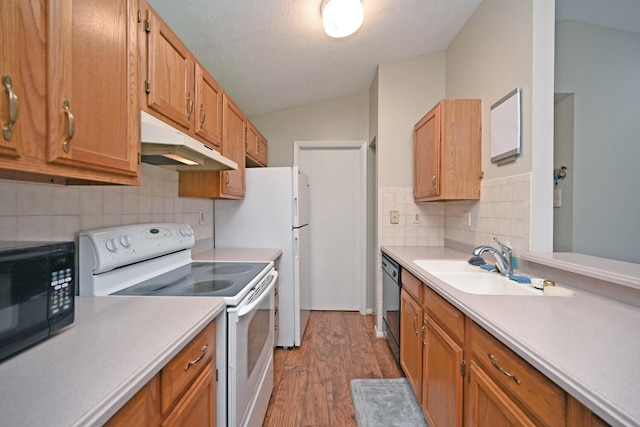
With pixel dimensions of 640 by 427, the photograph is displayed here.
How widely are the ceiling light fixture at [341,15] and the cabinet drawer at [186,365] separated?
1778mm

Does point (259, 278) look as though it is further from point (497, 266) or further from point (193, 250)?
point (497, 266)

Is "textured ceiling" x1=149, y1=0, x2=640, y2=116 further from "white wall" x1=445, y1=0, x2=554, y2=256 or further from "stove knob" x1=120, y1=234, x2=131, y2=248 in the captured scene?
"stove knob" x1=120, y1=234, x2=131, y2=248

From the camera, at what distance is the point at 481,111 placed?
76.7 inches

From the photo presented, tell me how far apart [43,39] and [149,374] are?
2.80 ft

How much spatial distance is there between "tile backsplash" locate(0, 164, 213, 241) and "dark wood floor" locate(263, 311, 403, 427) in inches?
55.7

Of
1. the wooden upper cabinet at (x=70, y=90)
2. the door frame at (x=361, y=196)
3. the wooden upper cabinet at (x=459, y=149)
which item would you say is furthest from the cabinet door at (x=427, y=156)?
the wooden upper cabinet at (x=70, y=90)

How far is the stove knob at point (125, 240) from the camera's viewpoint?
1.25m

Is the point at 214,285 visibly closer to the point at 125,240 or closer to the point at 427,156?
the point at 125,240

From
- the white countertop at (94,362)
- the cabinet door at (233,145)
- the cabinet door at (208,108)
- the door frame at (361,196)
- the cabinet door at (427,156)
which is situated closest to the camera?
the white countertop at (94,362)

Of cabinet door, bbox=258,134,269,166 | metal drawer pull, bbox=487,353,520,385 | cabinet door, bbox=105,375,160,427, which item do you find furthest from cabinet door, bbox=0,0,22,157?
cabinet door, bbox=258,134,269,166

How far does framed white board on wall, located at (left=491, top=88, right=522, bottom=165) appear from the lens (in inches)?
60.1

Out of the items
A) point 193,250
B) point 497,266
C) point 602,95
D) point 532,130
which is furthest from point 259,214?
point 602,95

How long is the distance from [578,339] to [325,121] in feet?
9.49

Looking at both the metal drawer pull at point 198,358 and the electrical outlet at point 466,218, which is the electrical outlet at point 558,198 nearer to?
the electrical outlet at point 466,218
